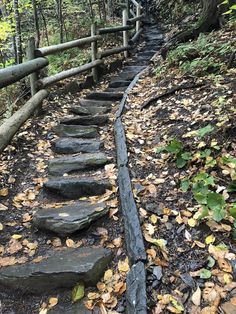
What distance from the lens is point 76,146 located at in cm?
506

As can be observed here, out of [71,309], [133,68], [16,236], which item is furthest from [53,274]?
[133,68]

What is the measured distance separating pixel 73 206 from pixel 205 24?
6.94 meters

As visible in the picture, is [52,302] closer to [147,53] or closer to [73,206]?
[73,206]

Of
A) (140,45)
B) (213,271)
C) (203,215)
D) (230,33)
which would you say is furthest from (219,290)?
(140,45)

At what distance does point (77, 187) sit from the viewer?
406 centimetres

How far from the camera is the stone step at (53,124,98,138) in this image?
5441 millimetres

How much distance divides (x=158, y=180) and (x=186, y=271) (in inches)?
54.6

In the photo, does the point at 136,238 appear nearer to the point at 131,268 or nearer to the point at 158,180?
the point at 131,268

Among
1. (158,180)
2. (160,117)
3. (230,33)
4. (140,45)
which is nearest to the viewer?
(158,180)

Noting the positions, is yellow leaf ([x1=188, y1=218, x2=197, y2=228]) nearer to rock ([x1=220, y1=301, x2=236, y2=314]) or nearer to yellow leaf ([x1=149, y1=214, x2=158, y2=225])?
yellow leaf ([x1=149, y1=214, x2=158, y2=225])

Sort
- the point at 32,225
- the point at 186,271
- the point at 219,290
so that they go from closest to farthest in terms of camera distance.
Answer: the point at 219,290 < the point at 186,271 < the point at 32,225

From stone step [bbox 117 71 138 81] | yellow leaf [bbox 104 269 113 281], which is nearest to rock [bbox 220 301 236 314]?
yellow leaf [bbox 104 269 113 281]

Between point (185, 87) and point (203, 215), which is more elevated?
point (185, 87)

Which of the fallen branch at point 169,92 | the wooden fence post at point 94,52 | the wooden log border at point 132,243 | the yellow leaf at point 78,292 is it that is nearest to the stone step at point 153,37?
the wooden fence post at point 94,52
